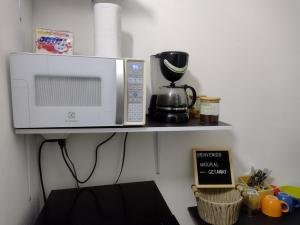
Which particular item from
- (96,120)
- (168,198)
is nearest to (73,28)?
(96,120)

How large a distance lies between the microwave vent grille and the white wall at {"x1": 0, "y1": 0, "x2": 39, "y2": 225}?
114 millimetres

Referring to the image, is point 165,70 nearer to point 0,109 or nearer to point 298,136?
point 0,109

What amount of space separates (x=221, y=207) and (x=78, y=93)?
92cm

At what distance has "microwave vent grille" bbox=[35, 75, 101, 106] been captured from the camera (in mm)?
796

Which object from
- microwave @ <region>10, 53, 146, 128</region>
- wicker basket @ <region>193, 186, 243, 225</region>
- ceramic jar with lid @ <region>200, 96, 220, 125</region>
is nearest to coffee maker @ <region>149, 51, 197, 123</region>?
ceramic jar with lid @ <region>200, 96, 220, 125</region>

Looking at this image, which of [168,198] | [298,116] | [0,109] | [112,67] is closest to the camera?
[0,109]

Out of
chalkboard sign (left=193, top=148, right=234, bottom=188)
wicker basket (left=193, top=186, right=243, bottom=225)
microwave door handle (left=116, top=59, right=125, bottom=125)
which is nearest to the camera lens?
microwave door handle (left=116, top=59, right=125, bottom=125)

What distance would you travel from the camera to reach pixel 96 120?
843 millimetres

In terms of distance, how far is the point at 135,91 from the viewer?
2.83ft

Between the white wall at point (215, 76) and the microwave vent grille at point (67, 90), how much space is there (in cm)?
38

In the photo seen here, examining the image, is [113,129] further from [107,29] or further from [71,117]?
[107,29]

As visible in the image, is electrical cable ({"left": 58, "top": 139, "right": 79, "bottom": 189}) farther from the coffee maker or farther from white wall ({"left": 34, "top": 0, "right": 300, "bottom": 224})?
the coffee maker

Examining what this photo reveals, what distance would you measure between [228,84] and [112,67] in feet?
2.78

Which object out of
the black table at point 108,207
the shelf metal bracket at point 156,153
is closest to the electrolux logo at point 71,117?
the black table at point 108,207
